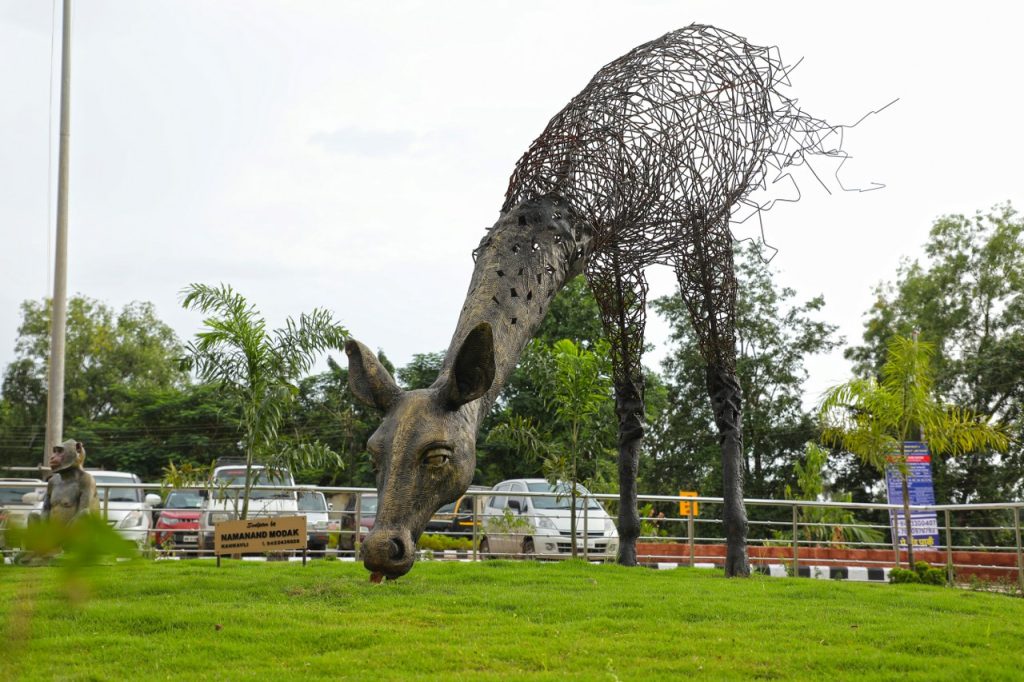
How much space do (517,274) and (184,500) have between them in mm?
12328

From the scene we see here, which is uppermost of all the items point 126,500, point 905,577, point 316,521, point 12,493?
point 12,493

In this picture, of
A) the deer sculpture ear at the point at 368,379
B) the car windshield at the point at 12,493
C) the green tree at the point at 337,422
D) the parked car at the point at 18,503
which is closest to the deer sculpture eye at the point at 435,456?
the deer sculpture ear at the point at 368,379

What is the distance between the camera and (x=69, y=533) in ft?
3.08

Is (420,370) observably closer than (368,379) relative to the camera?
No

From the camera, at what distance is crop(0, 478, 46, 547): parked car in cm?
102

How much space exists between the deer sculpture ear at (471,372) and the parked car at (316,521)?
34.2 feet

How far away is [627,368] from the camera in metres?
9.90

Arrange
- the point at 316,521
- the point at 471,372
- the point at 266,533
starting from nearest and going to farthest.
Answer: the point at 471,372 → the point at 266,533 → the point at 316,521

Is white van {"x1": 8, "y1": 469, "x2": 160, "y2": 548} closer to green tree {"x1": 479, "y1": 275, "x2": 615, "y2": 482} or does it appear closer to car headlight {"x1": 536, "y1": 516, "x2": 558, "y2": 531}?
car headlight {"x1": 536, "y1": 516, "x2": 558, "y2": 531}

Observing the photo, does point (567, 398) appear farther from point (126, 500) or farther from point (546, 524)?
point (126, 500)

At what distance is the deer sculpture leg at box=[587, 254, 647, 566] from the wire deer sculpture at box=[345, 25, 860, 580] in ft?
0.05

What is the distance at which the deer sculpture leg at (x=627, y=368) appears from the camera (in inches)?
380

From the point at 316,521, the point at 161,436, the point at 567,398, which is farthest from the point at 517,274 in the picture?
the point at 161,436

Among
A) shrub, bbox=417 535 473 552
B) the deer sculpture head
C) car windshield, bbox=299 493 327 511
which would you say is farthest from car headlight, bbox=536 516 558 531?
the deer sculpture head
